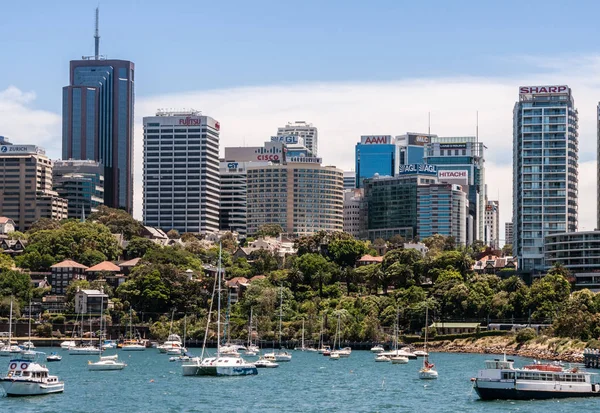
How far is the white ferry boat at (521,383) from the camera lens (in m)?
130

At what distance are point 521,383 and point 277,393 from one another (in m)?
27.7

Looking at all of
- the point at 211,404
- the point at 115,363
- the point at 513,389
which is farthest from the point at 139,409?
the point at 115,363

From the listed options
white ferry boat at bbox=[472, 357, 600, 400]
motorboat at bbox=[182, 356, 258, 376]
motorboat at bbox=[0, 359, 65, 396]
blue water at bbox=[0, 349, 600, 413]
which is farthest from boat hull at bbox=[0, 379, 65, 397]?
white ferry boat at bbox=[472, 357, 600, 400]

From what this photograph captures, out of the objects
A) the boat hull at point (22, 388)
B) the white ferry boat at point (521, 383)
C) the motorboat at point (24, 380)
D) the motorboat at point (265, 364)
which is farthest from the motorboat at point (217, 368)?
the white ferry boat at point (521, 383)

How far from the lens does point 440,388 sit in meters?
149

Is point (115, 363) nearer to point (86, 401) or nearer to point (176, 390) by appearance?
point (176, 390)

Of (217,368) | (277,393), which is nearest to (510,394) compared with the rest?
(277,393)

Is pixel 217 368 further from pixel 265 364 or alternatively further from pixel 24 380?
pixel 24 380

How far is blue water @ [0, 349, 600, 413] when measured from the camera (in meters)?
125

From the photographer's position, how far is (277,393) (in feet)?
465

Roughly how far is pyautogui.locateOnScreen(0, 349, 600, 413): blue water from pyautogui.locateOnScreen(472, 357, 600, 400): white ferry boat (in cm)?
142

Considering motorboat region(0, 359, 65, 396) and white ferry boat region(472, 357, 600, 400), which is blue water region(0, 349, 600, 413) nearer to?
motorboat region(0, 359, 65, 396)

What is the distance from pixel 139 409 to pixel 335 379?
45430 millimetres

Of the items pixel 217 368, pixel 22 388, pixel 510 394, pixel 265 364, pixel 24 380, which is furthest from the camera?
pixel 265 364
